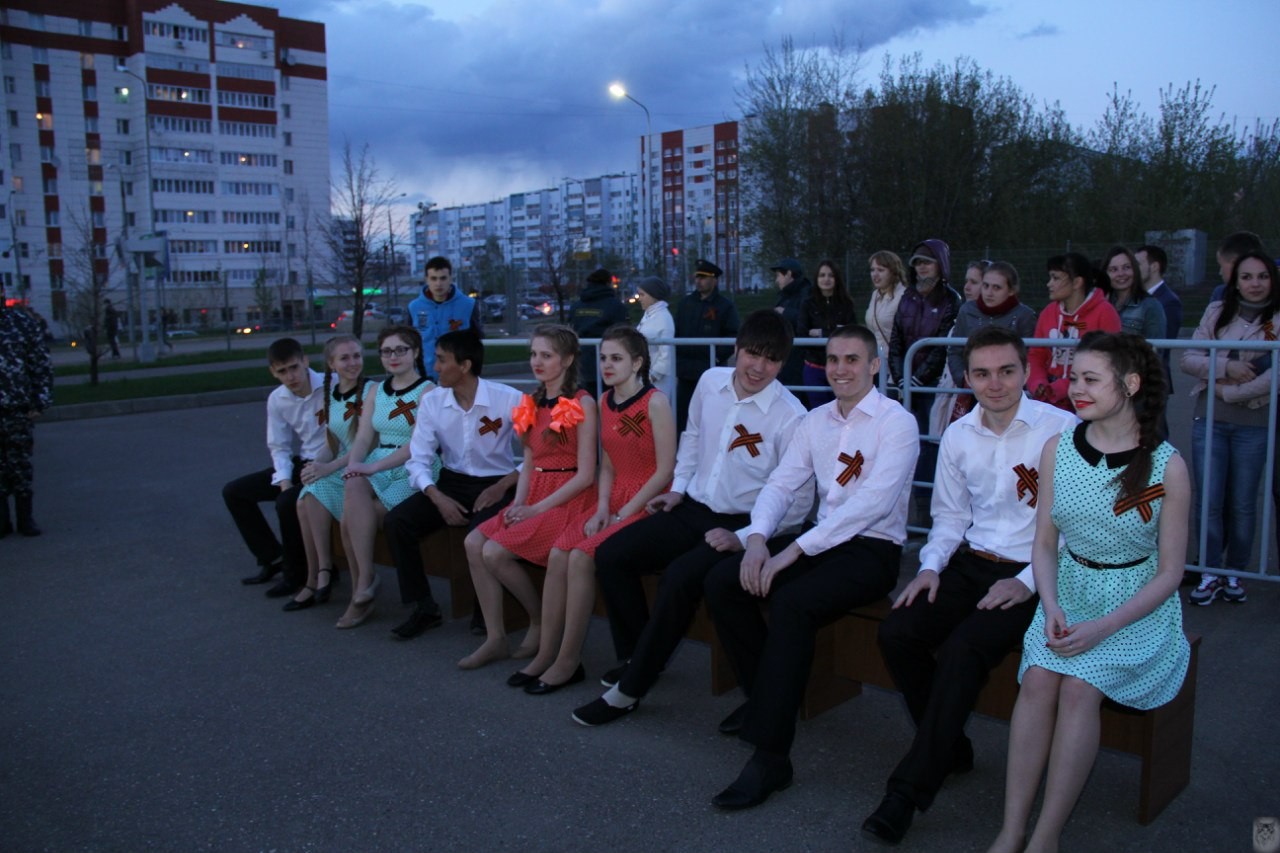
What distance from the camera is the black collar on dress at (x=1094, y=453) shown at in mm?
3299

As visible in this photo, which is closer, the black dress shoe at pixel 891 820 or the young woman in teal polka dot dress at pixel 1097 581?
the young woman in teal polka dot dress at pixel 1097 581

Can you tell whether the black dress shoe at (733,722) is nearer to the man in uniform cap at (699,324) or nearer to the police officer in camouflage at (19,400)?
the man in uniform cap at (699,324)

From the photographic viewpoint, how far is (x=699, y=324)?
30.4 ft

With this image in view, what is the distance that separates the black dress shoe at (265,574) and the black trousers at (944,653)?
4.26 metres

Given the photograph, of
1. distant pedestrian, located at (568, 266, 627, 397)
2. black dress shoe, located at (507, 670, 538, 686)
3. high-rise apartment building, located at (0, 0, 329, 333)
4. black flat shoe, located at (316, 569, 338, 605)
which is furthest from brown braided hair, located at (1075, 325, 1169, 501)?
high-rise apartment building, located at (0, 0, 329, 333)

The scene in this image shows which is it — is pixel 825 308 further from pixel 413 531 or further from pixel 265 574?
pixel 265 574

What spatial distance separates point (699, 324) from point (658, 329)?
0.85m

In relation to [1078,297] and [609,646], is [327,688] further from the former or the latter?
[1078,297]

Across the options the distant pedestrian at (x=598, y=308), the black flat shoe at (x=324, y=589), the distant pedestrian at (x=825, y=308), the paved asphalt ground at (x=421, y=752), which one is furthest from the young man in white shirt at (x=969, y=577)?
the distant pedestrian at (x=598, y=308)

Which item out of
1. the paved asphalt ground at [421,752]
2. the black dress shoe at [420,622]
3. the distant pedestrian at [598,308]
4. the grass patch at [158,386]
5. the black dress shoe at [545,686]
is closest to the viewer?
the paved asphalt ground at [421,752]

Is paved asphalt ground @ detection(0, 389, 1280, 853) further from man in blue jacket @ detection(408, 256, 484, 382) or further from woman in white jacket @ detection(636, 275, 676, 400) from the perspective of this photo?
man in blue jacket @ detection(408, 256, 484, 382)

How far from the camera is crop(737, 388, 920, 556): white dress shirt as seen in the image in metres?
4.10

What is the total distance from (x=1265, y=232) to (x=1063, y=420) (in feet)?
81.0

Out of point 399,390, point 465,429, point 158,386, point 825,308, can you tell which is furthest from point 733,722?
point 158,386
